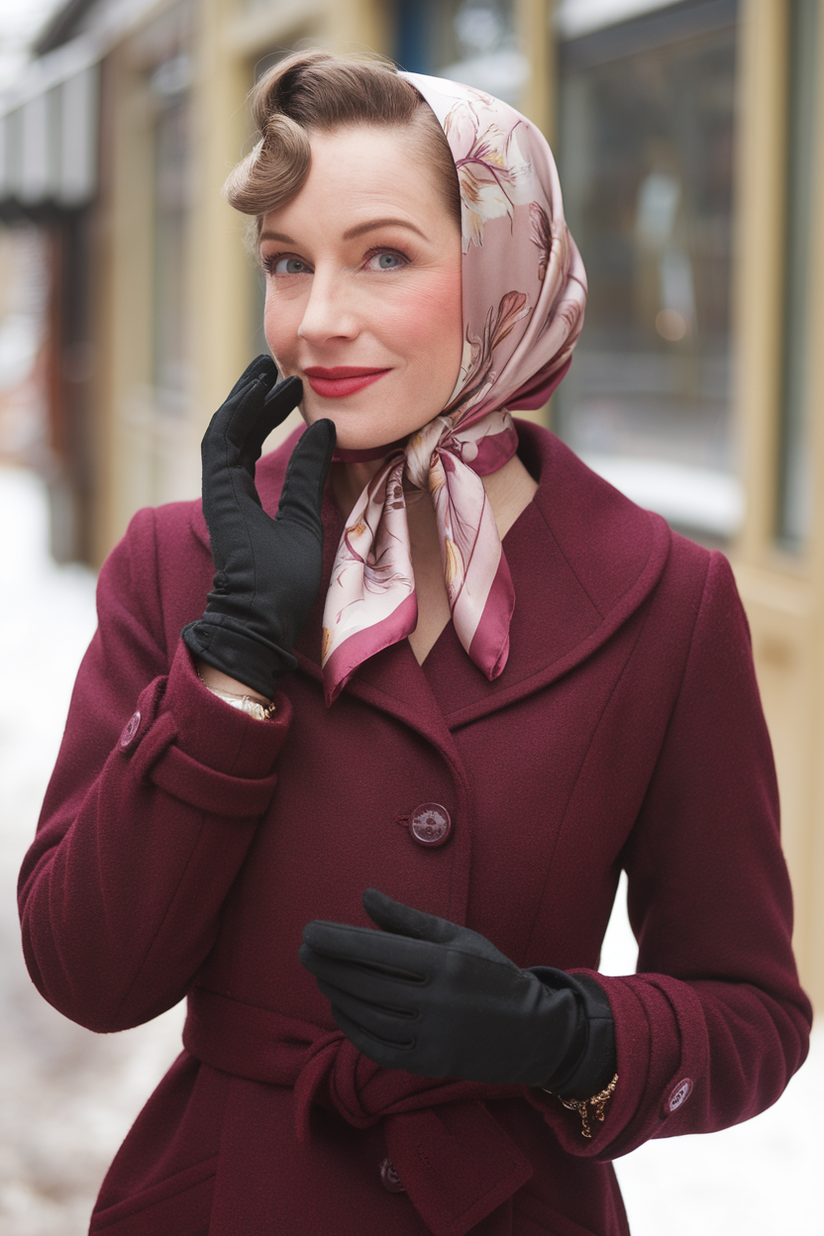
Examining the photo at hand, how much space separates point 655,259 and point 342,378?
405 cm

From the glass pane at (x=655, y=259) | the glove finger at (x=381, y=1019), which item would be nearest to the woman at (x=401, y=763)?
the glove finger at (x=381, y=1019)

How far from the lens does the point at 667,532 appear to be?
1395mm

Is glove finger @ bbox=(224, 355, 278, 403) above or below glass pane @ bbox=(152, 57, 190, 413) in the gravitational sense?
below

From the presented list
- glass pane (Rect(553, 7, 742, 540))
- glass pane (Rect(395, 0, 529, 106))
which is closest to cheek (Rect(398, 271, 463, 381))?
glass pane (Rect(553, 7, 742, 540))

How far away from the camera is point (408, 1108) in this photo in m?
1.25

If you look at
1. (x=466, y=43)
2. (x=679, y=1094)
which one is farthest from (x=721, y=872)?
(x=466, y=43)

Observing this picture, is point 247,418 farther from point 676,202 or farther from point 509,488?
point 676,202

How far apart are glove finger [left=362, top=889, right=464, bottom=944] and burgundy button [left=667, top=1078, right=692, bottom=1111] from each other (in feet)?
0.94

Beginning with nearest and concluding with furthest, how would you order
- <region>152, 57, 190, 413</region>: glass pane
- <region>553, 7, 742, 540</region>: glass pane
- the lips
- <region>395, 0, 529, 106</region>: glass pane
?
the lips < <region>553, 7, 742, 540</region>: glass pane < <region>395, 0, 529, 106</region>: glass pane < <region>152, 57, 190, 413</region>: glass pane

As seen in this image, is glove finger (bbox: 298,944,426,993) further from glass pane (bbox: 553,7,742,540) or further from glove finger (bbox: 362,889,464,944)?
glass pane (bbox: 553,7,742,540)

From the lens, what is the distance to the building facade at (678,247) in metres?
3.83

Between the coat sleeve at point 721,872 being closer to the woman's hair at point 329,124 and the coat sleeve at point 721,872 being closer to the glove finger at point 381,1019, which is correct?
the glove finger at point 381,1019

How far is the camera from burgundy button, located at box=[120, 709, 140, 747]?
1.17 meters

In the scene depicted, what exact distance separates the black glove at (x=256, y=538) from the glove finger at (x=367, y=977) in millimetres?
240
